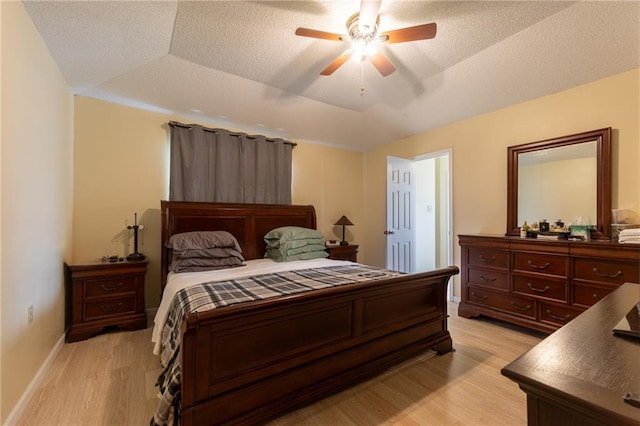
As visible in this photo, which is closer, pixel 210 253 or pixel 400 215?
pixel 210 253

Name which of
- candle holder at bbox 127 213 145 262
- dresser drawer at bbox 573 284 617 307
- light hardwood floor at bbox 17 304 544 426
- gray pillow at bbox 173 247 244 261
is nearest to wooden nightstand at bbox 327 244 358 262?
gray pillow at bbox 173 247 244 261

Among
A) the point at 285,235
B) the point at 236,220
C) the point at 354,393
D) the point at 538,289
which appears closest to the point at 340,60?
the point at 285,235

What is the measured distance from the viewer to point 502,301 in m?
3.13

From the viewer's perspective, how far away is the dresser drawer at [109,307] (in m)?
2.85

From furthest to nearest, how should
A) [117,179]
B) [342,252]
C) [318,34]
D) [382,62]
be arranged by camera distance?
[342,252] → [117,179] → [382,62] → [318,34]

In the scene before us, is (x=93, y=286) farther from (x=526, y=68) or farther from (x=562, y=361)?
(x=526, y=68)

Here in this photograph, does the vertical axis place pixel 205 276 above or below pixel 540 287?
above

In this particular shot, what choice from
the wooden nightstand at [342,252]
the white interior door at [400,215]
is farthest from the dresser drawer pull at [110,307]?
the white interior door at [400,215]

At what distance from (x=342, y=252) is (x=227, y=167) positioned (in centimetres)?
209

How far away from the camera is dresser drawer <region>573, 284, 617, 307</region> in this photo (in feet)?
8.08

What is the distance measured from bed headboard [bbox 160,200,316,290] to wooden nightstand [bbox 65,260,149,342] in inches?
12.3

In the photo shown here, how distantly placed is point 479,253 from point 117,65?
4371 mm

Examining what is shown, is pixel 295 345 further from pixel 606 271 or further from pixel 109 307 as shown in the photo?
pixel 606 271

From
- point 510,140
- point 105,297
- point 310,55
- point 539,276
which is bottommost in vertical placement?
point 105,297
